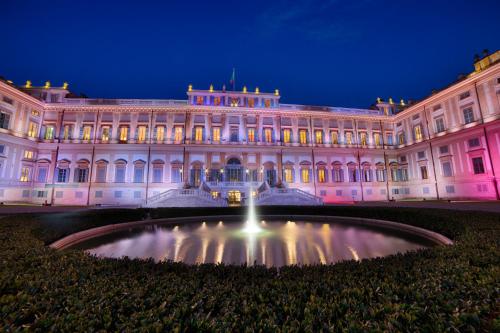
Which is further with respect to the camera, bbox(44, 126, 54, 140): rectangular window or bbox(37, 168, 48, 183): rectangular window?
bbox(44, 126, 54, 140): rectangular window

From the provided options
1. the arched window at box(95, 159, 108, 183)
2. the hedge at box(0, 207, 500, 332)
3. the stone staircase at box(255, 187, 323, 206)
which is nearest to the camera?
the hedge at box(0, 207, 500, 332)

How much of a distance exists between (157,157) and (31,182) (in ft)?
49.8

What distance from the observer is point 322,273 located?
3.52 metres

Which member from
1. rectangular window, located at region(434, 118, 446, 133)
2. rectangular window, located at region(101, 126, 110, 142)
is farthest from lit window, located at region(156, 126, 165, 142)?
rectangular window, located at region(434, 118, 446, 133)

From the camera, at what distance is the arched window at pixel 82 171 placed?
93.0 ft

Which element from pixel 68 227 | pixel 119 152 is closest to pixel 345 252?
pixel 68 227

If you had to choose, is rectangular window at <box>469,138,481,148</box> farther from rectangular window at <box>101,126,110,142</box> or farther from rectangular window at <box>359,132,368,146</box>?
rectangular window at <box>101,126,110,142</box>

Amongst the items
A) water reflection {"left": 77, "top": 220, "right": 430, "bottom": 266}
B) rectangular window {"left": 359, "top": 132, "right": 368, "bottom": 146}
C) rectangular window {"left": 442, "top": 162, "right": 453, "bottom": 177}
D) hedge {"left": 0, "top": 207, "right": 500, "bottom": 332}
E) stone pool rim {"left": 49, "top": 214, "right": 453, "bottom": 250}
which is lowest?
water reflection {"left": 77, "top": 220, "right": 430, "bottom": 266}

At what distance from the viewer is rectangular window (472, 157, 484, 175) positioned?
23.5m

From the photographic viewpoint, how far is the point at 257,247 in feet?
25.0

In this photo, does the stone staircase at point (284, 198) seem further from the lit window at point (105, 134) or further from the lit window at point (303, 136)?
the lit window at point (105, 134)

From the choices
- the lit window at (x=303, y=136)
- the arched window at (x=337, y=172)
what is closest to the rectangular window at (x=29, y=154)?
the lit window at (x=303, y=136)

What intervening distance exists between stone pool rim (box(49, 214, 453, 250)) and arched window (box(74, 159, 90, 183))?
2110cm

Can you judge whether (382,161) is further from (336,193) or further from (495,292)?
(495,292)
